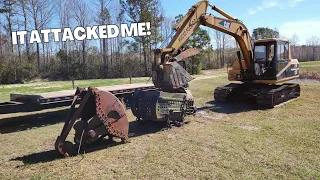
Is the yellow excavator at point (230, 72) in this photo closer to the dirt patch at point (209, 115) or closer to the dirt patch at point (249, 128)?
the dirt patch at point (209, 115)

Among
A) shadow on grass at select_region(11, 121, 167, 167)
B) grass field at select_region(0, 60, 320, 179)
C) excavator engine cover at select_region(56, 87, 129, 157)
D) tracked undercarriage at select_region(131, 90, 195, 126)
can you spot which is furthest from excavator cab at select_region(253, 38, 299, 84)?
excavator engine cover at select_region(56, 87, 129, 157)

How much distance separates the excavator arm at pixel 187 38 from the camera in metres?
7.45

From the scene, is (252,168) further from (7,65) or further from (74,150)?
(7,65)

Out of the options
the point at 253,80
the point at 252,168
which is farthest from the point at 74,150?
the point at 253,80

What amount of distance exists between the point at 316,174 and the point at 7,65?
29.8 metres

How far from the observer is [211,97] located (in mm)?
12766

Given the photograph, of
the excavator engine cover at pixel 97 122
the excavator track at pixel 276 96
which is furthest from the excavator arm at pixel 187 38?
the excavator engine cover at pixel 97 122

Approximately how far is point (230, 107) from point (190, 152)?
5.27 m

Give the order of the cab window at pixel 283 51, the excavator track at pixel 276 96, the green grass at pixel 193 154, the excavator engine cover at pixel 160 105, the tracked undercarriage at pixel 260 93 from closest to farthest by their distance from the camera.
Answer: the green grass at pixel 193 154, the excavator engine cover at pixel 160 105, the excavator track at pixel 276 96, the tracked undercarriage at pixel 260 93, the cab window at pixel 283 51

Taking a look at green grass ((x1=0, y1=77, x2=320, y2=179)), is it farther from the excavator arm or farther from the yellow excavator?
the excavator arm

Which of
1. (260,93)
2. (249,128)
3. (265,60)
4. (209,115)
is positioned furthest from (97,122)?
(265,60)

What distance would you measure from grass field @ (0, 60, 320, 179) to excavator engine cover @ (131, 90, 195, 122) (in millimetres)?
384

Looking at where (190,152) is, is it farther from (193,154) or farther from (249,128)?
(249,128)

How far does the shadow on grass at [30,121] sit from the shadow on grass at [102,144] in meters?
2.68
